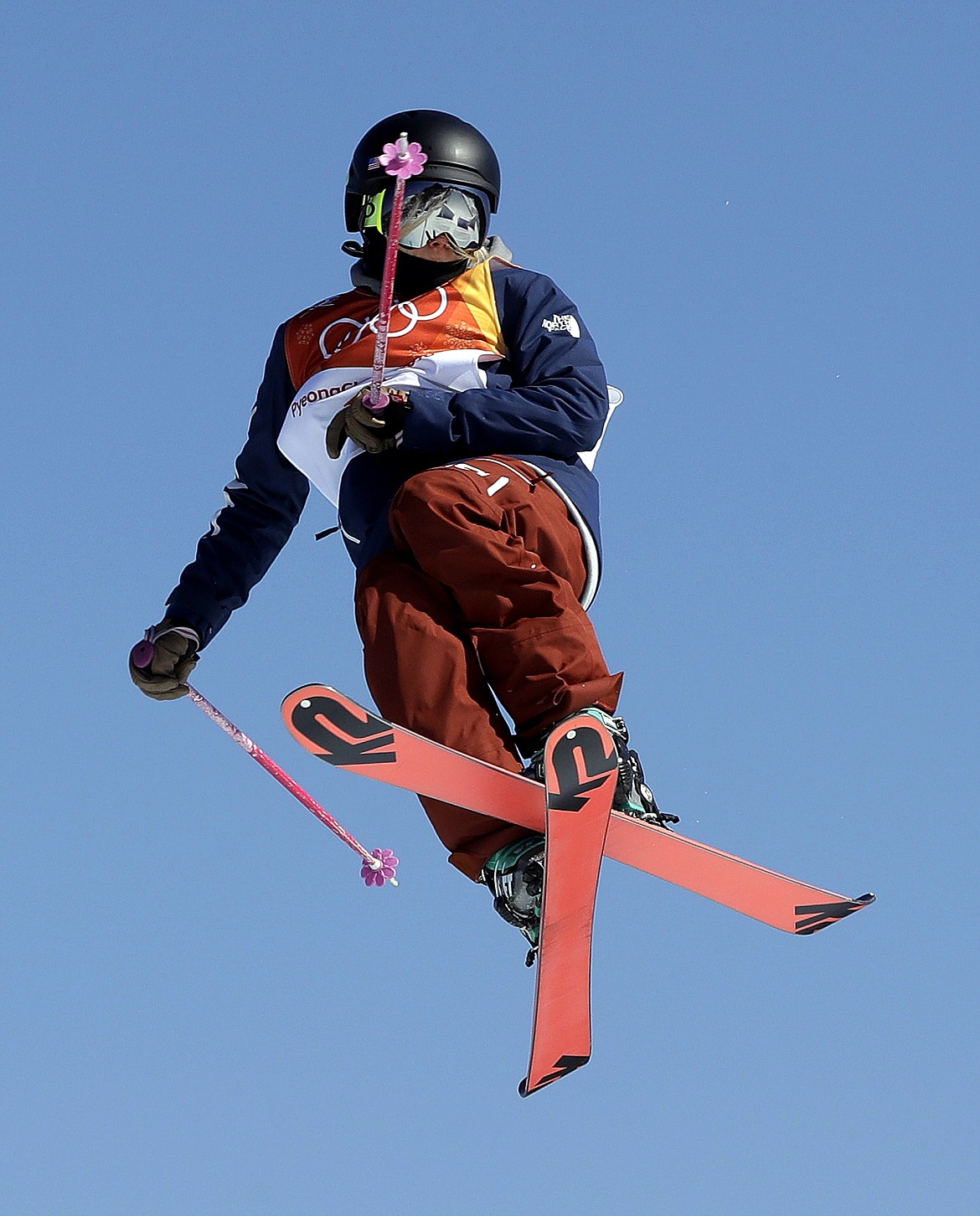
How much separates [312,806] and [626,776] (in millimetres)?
1332

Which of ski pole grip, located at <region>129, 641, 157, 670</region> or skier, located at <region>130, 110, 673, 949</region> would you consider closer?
skier, located at <region>130, 110, 673, 949</region>

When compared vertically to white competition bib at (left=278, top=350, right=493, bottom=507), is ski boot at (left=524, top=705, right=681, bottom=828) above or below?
below

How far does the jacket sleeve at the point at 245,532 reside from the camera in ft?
22.9

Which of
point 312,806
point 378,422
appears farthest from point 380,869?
point 378,422

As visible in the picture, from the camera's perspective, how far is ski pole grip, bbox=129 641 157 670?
691 centimetres

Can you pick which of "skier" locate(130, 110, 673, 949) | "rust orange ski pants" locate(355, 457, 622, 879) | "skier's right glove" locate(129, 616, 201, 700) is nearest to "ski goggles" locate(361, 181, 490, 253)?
"skier" locate(130, 110, 673, 949)

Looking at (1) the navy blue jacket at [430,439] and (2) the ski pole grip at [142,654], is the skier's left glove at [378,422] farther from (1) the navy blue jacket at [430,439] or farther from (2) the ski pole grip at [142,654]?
(2) the ski pole grip at [142,654]

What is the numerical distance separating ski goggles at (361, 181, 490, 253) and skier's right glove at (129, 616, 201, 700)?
5.52ft

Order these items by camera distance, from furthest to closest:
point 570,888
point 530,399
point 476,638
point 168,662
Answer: point 168,662, point 530,399, point 476,638, point 570,888

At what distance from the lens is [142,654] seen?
692 centimetres

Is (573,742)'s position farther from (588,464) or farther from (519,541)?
(588,464)

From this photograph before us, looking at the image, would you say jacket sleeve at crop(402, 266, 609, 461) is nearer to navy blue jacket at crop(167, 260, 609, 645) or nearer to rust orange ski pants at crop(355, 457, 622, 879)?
navy blue jacket at crop(167, 260, 609, 645)

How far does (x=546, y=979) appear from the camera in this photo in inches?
220

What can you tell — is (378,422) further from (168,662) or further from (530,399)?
(168,662)
